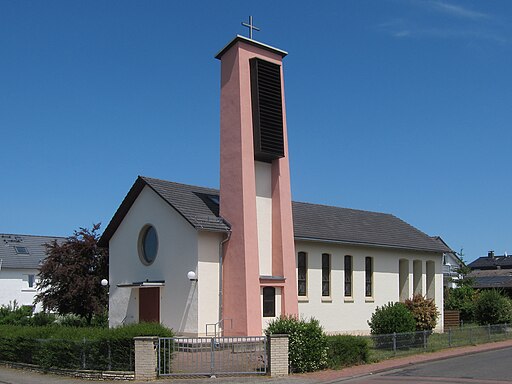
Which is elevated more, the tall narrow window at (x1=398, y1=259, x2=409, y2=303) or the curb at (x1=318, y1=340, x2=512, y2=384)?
the tall narrow window at (x1=398, y1=259, x2=409, y2=303)

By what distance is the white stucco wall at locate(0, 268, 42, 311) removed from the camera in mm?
60781

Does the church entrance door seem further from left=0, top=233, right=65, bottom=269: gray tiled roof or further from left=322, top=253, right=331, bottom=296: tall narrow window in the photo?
left=0, top=233, right=65, bottom=269: gray tiled roof

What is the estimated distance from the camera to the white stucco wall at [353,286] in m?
30.1

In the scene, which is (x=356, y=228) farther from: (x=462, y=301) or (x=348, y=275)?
(x=462, y=301)

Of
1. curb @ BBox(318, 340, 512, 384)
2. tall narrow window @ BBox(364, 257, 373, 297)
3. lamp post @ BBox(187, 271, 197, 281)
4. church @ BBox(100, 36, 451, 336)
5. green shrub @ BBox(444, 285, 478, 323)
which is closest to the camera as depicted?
curb @ BBox(318, 340, 512, 384)

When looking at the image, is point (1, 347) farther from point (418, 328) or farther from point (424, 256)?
point (424, 256)

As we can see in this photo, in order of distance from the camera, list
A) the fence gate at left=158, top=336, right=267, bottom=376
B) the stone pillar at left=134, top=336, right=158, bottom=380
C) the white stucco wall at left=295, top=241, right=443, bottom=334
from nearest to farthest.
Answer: the stone pillar at left=134, top=336, right=158, bottom=380
the fence gate at left=158, top=336, right=267, bottom=376
the white stucco wall at left=295, top=241, right=443, bottom=334

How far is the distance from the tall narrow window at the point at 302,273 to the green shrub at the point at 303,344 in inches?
402

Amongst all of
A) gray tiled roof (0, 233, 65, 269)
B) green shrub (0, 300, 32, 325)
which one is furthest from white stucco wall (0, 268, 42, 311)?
green shrub (0, 300, 32, 325)

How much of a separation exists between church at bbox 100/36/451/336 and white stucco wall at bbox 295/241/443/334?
86mm

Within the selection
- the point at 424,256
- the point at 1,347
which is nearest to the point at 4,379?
the point at 1,347

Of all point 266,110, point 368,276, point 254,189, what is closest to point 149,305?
point 254,189

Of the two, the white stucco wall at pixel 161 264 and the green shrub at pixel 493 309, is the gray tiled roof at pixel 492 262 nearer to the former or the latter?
the green shrub at pixel 493 309

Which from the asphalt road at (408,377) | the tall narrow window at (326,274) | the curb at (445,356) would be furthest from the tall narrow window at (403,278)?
the asphalt road at (408,377)
